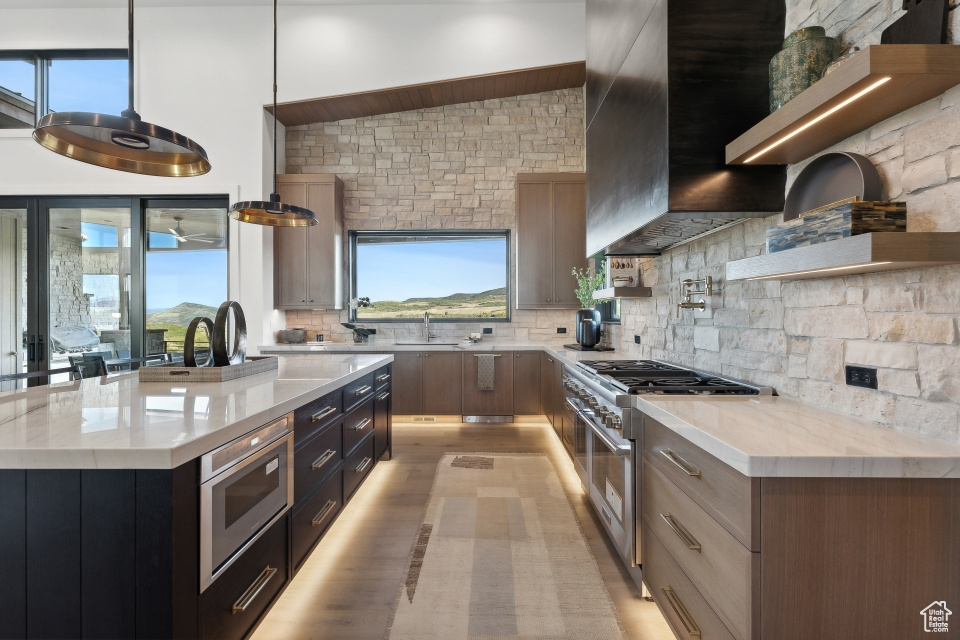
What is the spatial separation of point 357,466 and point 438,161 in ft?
12.5

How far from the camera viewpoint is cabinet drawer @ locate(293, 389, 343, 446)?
6.15ft

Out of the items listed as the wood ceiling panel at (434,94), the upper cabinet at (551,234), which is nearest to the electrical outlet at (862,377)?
the upper cabinet at (551,234)

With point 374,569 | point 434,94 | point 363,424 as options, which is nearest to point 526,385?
point 363,424

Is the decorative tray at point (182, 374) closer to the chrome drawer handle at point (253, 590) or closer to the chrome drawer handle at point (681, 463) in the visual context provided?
the chrome drawer handle at point (253, 590)

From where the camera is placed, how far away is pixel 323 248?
5.05m

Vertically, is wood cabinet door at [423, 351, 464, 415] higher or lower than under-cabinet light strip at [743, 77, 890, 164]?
lower

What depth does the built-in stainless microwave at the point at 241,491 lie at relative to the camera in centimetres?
125

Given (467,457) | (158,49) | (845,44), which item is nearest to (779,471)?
(845,44)

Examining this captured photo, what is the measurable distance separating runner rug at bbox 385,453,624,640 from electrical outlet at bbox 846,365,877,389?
1.26m

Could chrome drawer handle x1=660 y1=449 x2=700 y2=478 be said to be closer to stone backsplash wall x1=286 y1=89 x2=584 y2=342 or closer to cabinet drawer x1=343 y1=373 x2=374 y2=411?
cabinet drawer x1=343 y1=373 x2=374 y2=411

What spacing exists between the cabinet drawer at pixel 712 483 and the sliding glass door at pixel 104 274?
4976 mm

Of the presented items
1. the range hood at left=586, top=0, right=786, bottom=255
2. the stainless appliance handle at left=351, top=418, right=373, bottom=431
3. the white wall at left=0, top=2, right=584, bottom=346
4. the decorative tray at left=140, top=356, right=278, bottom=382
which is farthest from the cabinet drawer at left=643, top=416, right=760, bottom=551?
the white wall at left=0, top=2, right=584, bottom=346

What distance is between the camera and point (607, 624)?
71.0 inches

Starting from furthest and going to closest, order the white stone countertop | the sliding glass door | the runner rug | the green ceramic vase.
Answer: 1. the sliding glass door
2. the runner rug
3. the green ceramic vase
4. the white stone countertop
